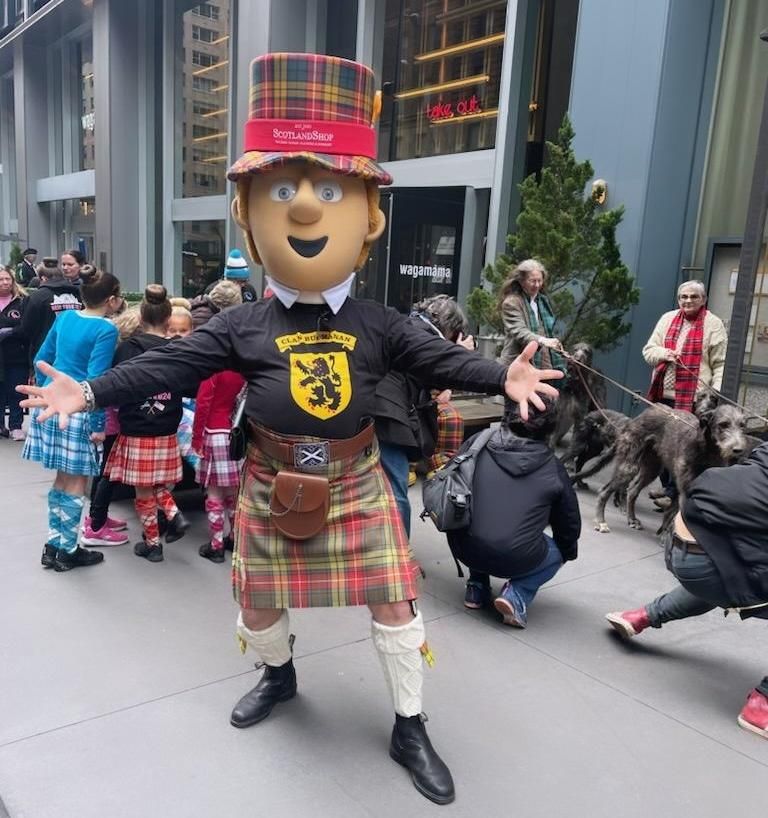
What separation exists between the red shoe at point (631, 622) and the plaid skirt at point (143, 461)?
2.53 metres

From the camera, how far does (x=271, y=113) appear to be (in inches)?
101

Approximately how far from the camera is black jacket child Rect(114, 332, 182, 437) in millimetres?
4238

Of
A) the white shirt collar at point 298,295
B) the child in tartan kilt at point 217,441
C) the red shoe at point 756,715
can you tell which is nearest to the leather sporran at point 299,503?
the white shirt collar at point 298,295

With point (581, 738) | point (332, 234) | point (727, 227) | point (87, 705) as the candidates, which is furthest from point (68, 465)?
point (727, 227)

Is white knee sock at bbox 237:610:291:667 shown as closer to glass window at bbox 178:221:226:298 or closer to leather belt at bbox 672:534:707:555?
leather belt at bbox 672:534:707:555

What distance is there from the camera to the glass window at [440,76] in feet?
30.0

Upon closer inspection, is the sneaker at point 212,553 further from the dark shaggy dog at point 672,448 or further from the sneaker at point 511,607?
the dark shaggy dog at point 672,448

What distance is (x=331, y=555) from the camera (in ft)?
8.46

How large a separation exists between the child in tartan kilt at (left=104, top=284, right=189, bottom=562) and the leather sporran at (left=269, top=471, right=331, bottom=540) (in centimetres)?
196

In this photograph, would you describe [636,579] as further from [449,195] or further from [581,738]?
[449,195]

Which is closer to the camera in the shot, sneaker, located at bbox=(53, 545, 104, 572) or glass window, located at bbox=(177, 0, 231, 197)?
sneaker, located at bbox=(53, 545, 104, 572)

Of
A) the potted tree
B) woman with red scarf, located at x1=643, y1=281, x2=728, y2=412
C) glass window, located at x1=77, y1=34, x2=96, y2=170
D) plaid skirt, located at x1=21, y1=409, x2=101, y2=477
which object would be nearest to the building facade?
woman with red scarf, located at x1=643, y1=281, x2=728, y2=412

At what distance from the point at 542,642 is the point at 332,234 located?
2.16 meters

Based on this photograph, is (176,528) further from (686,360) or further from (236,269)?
(686,360)
